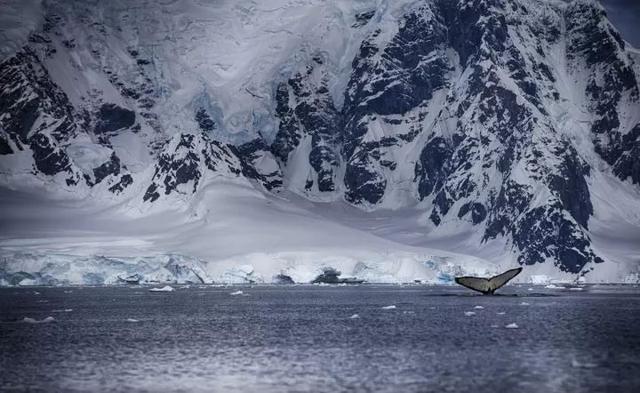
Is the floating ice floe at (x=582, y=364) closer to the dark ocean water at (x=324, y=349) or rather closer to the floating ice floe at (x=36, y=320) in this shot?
the dark ocean water at (x=324, y=349)

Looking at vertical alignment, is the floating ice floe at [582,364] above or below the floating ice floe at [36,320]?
below

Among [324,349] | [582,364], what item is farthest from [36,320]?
[582,364]

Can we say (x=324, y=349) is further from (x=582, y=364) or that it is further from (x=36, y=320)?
(x=36, y=320)

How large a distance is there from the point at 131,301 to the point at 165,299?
943 cm

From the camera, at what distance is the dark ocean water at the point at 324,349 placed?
70875mm

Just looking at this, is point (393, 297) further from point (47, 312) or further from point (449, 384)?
point (449, 384)

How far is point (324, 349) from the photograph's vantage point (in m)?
93.3

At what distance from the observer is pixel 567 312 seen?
144m

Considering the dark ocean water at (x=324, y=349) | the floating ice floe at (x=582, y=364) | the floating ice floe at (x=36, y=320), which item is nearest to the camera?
the dark ocean water at (x=324, y=349)

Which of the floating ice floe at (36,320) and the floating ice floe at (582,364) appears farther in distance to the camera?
the floating ice floe at (36,320)

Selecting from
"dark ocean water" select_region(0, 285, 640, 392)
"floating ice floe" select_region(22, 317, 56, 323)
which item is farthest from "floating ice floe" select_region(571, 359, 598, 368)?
"floating ice floe" select_region(22, 317, 56, 323)

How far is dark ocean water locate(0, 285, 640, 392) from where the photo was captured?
70875 millimetres

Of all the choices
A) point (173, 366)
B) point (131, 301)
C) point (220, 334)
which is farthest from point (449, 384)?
point (131, 301)

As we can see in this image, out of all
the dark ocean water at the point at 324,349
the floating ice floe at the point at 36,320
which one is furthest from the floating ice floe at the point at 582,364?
the floating ice floe at the point at 36,320
